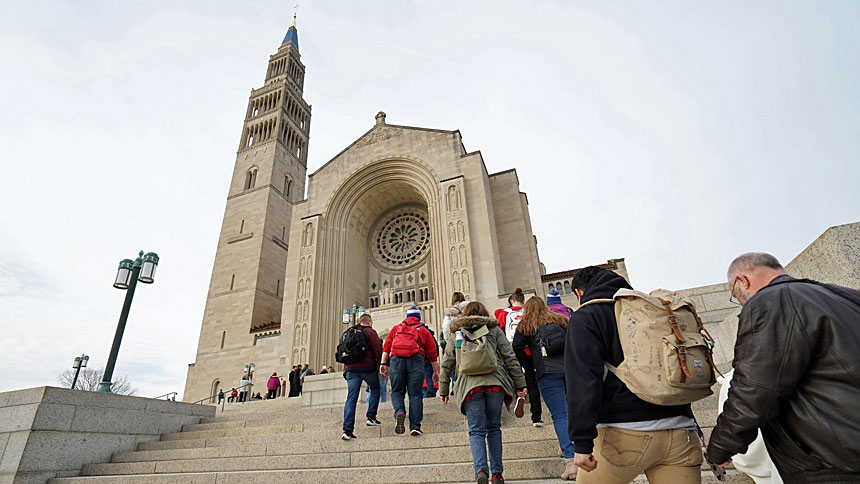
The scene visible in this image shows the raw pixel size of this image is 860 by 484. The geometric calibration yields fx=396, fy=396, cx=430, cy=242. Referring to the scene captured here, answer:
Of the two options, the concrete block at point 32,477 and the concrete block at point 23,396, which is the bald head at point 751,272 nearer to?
the concrete block at point 32,477

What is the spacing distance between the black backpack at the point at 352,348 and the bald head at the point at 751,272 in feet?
12.7

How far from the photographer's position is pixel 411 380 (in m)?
4.57

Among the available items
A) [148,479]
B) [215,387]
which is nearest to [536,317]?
[148,479]

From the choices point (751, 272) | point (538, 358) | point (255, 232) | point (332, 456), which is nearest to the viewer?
point (751, 272)

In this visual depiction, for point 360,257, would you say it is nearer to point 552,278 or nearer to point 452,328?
point 552,278

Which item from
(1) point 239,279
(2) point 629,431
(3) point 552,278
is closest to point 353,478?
(2) point 629,431

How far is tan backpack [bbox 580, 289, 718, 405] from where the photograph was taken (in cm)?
160

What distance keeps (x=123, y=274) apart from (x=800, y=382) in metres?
9.12

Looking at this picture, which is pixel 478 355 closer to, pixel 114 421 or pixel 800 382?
pixel 800 382

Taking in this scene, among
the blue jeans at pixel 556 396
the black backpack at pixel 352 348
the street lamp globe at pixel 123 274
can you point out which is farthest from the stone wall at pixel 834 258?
the street lamp globe at pixel 123 274

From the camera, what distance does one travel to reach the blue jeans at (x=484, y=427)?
306cm

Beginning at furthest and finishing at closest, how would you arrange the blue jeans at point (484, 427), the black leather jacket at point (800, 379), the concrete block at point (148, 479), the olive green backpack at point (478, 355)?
Answer: the concrete block at point (148, 479) → the olive green backpack at point (478, 355) → the blue jeans at point (484, 427) → the black leather jacket at point (800, 379)

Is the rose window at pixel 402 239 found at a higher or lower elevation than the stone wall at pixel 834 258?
higher

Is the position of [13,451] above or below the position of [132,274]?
below
